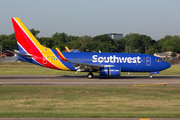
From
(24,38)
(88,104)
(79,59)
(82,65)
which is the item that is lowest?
(88,104)

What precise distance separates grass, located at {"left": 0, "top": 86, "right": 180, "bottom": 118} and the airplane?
43.7ft

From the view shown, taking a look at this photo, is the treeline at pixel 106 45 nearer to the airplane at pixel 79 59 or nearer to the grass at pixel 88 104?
the airplane at pixel 79 59

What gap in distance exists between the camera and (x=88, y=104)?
17.9 meters

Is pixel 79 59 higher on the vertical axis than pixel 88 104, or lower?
higher

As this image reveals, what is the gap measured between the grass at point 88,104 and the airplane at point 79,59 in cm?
1331

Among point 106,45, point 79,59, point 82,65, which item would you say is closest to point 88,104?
point 82,65

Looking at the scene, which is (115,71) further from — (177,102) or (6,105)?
(6,105)

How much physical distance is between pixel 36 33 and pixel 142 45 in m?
75.4

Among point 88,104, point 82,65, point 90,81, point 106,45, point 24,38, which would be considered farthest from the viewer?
point 106,45

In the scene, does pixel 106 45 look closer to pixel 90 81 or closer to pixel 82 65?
pixel 82 65

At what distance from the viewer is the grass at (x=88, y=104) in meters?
14.5

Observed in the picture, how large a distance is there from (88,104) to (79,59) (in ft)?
66.3

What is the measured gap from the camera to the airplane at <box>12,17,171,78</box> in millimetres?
37062

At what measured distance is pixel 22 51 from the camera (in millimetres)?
38438
